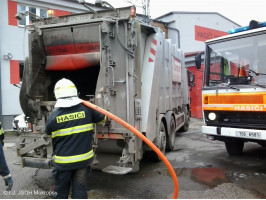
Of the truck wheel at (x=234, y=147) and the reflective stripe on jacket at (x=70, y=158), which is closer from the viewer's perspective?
the reflective stripe on jacket at (x=70, y=158)

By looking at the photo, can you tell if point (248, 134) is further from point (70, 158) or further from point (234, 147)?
point (70, 158)

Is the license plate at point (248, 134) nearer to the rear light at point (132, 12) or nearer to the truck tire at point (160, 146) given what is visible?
the truck tire at point (160, 146)

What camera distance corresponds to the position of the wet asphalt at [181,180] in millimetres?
3996

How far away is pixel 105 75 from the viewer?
3.98m

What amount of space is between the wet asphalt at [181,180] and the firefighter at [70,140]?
110cm

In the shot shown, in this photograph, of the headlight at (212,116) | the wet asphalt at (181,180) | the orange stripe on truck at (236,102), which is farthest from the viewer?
the headlight at (212,116)

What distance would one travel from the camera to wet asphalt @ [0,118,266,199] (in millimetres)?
3996

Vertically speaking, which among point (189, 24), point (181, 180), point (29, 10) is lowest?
Result: point (181, 180)

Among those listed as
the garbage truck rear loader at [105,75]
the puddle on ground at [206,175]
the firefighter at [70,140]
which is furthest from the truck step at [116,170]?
the puddle on ground at [206,175]

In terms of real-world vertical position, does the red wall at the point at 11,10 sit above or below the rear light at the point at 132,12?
above

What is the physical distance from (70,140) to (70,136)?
4 centimetres

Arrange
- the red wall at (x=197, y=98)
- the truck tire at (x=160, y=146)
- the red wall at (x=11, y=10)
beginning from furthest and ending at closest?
the red wall at (x=197, y=98) < the red wall at (x=11, y=10) < the truck tire at (x=160, y=146)

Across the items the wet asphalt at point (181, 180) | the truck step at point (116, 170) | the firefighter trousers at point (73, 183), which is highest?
the firefighter trousers at point (73, 183)

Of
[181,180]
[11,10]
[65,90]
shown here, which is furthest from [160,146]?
[11,10]
